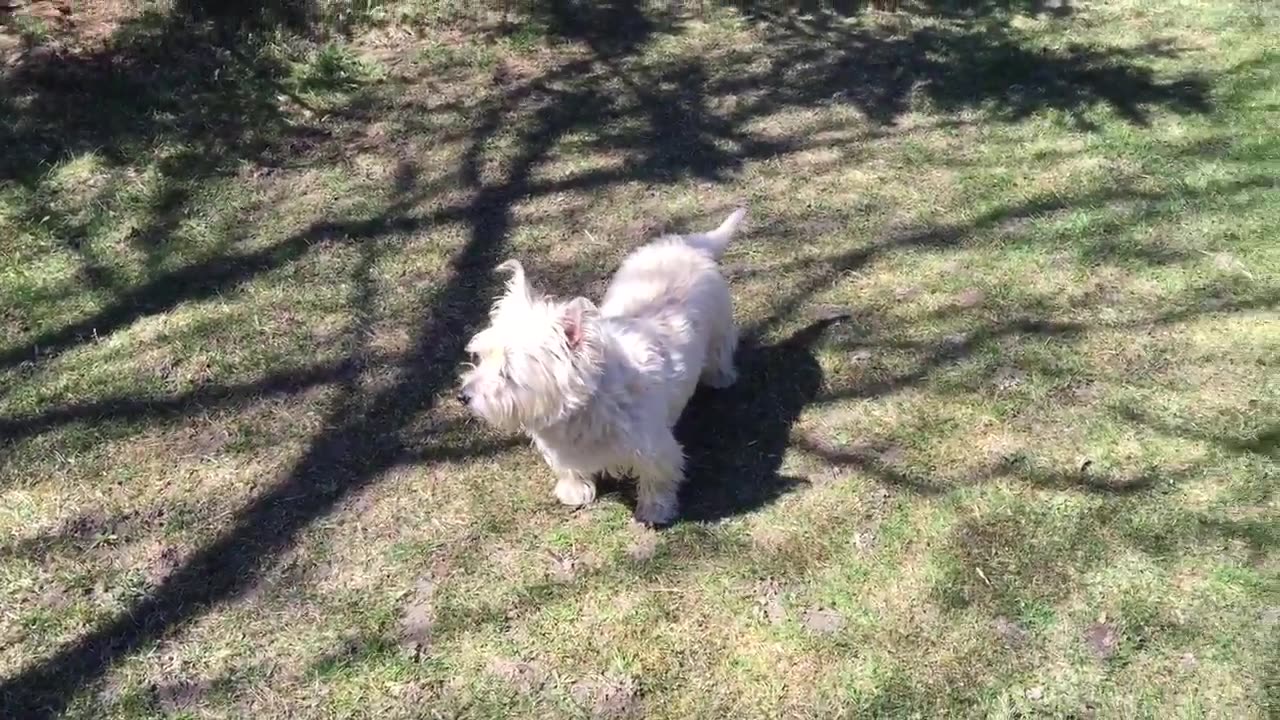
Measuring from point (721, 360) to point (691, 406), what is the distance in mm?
225

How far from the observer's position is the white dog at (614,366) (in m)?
2.82

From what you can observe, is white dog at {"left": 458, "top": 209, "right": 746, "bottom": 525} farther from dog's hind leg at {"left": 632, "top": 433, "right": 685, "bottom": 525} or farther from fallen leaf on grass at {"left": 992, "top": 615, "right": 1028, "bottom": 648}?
fallen leaf on grass at {"left": 992, "top": 615, "right": 1028, "bottom": 648}

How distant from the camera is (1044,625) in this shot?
9.84 ft

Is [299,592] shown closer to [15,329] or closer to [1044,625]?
[15,329]

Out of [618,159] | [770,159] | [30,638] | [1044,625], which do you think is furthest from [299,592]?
[770,159]

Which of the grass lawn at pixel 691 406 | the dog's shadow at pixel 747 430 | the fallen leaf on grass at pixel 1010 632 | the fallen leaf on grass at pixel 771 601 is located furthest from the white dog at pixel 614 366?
the fallen leaf on grass at pixel 1010 632

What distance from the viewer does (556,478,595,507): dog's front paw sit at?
132 inches

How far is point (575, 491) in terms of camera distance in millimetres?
3375

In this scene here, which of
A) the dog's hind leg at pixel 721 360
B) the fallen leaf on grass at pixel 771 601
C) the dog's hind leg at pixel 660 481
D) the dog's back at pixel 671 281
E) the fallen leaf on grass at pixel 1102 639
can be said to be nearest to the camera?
the fallen leaf on grass at pixel 1102 639

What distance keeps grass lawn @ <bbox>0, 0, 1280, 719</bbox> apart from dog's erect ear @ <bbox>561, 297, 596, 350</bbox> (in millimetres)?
837

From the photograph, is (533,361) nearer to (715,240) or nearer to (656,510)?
(656,510)

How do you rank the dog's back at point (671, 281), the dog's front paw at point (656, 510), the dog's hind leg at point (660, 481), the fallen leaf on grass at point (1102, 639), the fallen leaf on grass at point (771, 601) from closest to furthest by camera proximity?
1. the fallen leaf on grass at point (1102, 639)
2. the fallen leaf on grass at point (771, 601)
3. the dog's hind leg at point (660, 481)
4. the dog's front paw at point (656, 510)
5. the dog's back at point (671, 281)

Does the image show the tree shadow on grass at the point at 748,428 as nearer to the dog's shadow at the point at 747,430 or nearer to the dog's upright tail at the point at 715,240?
the dog's shadow at the point at 747,430

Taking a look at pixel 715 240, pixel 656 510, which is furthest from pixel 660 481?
pixel 715 240
